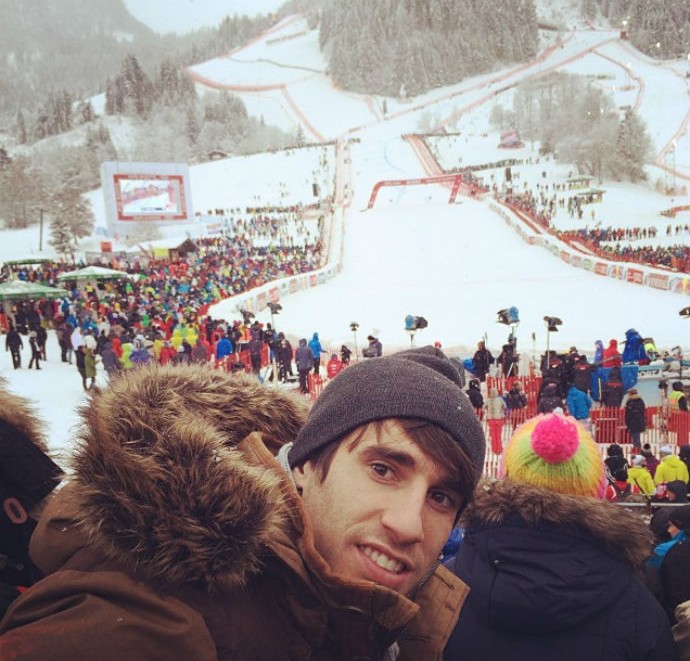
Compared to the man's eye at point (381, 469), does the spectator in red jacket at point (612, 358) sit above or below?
below

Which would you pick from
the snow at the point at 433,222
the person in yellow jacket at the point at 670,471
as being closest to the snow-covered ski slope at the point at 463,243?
the snow at the point at 433,222

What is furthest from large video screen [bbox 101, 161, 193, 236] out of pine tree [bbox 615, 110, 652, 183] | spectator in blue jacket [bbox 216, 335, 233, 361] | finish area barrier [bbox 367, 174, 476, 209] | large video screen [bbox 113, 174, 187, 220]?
pine tree [bbox 615, 110, 652, 183]

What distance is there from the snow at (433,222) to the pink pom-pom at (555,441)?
45.2 inches

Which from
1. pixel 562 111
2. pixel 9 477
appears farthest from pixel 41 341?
pixel 562 111

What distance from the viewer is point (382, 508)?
93cm

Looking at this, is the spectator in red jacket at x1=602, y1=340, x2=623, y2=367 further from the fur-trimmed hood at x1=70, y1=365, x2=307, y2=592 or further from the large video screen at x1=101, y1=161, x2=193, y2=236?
the large video screen at x1=101, y1=161, x2=193, y2=236

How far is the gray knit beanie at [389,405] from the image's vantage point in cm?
101

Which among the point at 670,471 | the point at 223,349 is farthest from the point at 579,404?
the point at 223,349

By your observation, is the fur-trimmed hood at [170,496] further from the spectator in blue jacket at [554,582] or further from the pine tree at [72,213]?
the pine tree at [72,213]

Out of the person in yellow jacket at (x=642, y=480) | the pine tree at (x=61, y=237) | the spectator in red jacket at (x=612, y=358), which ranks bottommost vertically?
the pine tree at (x=61, y=237)

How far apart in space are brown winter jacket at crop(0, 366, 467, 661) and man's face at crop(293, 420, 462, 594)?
0.20 ft

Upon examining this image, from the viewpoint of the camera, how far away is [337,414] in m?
1.03

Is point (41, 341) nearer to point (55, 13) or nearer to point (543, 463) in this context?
point (543, 463)

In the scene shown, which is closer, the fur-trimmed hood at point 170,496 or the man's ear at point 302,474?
the fur-trimmed hood at point 170,496
